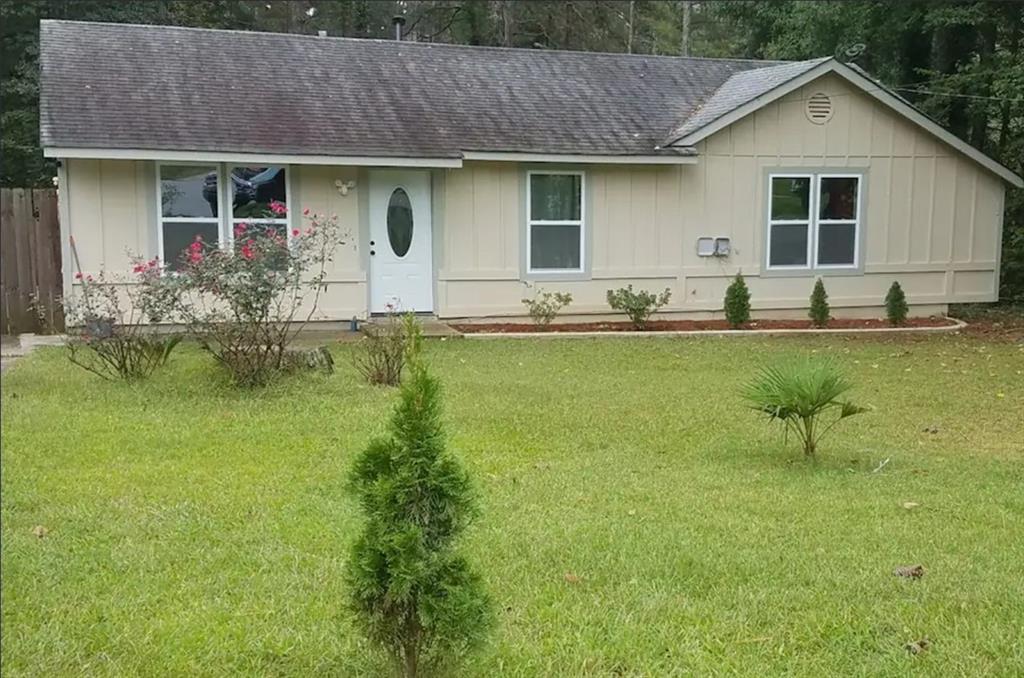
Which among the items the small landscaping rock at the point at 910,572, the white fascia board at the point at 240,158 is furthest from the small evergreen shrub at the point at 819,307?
the small landscaping rock at the point at 910,572

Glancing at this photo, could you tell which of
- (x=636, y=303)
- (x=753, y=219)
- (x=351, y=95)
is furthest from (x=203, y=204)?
(x=753, y=219)

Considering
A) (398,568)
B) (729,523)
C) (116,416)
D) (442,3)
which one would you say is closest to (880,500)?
(729,523)

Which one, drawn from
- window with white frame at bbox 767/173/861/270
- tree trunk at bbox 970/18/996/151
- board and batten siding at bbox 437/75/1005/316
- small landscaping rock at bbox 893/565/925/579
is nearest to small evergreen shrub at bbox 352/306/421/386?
board and batten siding at bbox 437/75/1005/316

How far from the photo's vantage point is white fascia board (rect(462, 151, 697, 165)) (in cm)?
1352

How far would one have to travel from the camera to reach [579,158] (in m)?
13.8

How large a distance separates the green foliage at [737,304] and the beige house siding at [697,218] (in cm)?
78

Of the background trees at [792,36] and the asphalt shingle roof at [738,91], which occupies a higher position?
the background trees at [792,36]

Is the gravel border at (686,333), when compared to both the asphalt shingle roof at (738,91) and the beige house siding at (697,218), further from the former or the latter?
the asphalt shingle roof at (738,91)

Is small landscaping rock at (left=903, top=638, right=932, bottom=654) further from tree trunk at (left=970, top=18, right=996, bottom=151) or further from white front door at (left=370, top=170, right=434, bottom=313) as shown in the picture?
tree trunk at (left=970, top=18, right=996, bottom=151)

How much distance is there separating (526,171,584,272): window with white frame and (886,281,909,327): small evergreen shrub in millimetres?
5099

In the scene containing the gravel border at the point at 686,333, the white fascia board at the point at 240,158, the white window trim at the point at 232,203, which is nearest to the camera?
the white fascia board at the point at 240,158

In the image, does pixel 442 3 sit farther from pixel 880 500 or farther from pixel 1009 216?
pixel 880 500

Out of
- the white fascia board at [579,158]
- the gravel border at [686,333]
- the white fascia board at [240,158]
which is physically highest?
the white fascia board at [579,158]

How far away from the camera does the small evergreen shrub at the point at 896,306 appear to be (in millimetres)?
15117
